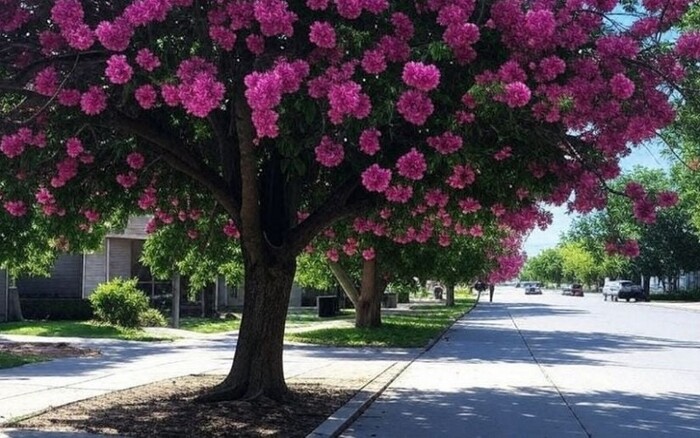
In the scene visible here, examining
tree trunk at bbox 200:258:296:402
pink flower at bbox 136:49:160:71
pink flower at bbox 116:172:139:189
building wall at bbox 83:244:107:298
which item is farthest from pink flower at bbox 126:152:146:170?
building wall at bbox 83:244:107:298

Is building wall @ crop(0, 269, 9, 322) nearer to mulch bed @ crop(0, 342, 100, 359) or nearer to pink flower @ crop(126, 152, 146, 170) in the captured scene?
mulch bed @ crop(0, 342, 100, 359)

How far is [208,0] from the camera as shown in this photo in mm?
6598

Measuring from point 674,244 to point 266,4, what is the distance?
73923 millimetres

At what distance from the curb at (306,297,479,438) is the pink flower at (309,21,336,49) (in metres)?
3.94

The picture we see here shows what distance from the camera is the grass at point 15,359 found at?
13599mm

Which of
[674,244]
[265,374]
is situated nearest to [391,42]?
[265,374]

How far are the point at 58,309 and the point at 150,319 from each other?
412 cm

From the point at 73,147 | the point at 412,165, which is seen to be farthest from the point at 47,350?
the point at 412,165

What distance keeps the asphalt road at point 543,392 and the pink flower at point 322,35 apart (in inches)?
171

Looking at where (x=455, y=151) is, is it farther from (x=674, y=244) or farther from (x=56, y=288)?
(x=674, y=244)

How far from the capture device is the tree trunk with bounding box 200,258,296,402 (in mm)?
9641

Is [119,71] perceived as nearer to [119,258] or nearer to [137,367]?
[137,367]

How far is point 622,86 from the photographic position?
6605mm

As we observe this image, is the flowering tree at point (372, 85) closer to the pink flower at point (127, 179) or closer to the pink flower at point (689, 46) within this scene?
the pink flower at point (689, 46)
